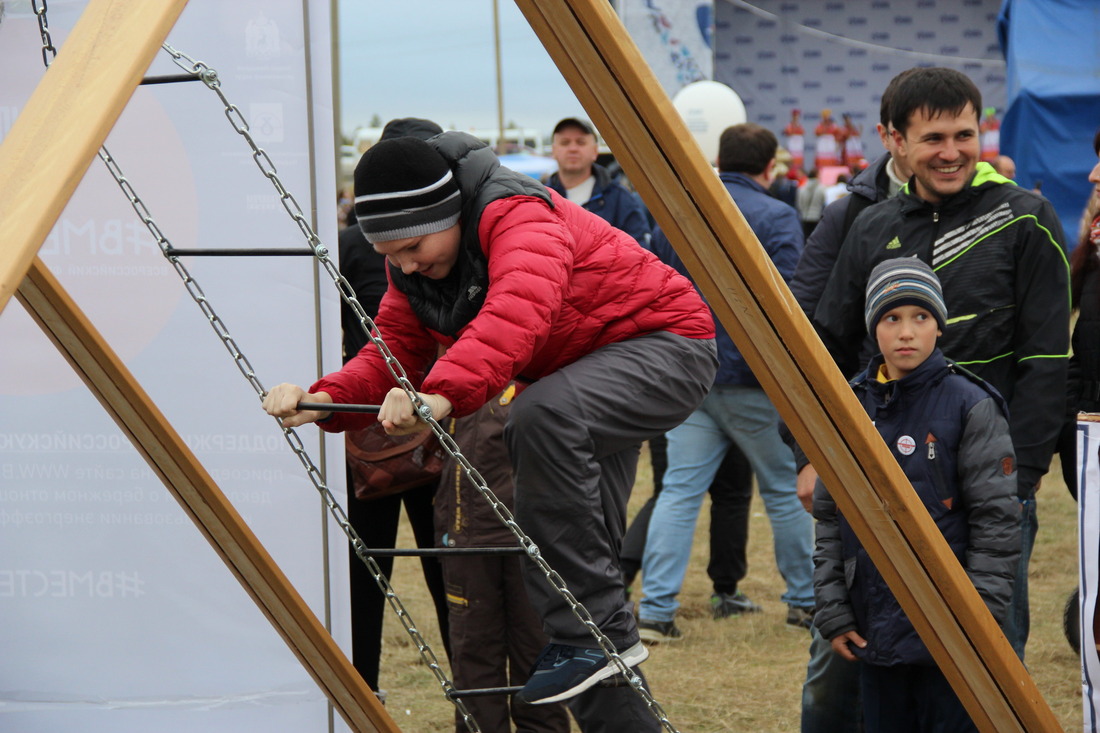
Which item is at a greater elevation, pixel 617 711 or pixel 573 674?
pixel 573 674

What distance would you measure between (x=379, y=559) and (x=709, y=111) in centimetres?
741

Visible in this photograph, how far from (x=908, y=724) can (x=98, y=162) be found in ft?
8.10

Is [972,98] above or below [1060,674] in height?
above

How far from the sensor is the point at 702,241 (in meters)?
1.95

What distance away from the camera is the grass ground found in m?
4.14

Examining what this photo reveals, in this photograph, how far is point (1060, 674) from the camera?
173 inches

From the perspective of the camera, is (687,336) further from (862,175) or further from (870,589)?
(862,175)

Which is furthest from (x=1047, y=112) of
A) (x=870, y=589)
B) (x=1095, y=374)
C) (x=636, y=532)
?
(x=870, y=589)

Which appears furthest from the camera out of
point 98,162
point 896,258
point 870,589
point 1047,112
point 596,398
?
point 1047,112

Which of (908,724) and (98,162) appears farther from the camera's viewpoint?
(98,162)

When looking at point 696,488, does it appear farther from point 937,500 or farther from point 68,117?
point 68,117

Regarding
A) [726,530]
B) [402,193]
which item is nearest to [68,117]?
[402,193]

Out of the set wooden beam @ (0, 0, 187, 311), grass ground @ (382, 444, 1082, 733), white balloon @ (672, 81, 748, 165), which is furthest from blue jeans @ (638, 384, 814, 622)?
white balloon @ (672, 81, 748, 165)

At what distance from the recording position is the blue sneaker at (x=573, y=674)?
236 cm
